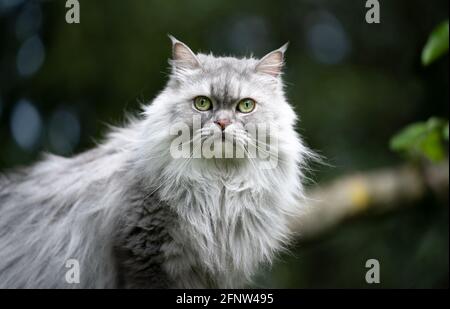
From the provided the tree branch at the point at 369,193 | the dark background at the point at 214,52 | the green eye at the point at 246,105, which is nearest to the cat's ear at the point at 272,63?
the green eye at the point at 246,105

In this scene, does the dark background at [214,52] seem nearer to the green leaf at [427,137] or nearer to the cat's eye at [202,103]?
the green leaf at [427,137]

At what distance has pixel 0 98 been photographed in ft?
19.4

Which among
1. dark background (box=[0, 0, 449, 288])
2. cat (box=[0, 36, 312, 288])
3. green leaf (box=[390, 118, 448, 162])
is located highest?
dark background (box=[0, 0, 449, 288])

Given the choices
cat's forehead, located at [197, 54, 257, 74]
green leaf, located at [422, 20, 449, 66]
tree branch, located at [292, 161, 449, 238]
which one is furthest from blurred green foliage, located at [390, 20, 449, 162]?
cat's forehead, located at [197, 54, 257, 74]

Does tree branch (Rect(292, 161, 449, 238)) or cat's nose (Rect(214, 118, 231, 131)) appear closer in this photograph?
cat's nose (Rect(214, 118, 231, 131))

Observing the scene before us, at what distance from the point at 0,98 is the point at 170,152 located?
3473 mm

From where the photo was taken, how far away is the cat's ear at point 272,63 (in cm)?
319

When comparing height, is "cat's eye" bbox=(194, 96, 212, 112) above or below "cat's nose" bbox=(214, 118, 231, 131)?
above

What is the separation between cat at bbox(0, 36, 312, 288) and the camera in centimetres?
296

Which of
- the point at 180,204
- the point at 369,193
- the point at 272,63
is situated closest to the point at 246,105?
the point at 272,63

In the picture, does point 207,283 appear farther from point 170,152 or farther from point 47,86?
point 47,86

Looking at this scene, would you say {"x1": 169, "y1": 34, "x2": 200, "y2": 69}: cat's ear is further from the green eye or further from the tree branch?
the tree branch

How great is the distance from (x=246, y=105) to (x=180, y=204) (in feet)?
1.94
